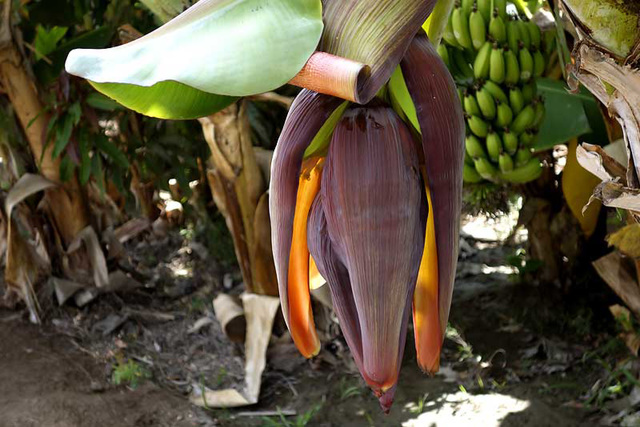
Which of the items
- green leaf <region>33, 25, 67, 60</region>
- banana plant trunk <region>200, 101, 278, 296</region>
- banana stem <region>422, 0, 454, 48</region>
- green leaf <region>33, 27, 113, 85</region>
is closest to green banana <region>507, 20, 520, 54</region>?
banana plant trunk <region>200, 101, 278, 296</region>

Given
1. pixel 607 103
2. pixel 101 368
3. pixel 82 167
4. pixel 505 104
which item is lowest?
pixel 101 368

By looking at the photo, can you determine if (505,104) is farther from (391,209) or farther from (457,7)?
(391,209)

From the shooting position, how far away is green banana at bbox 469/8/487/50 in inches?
41.4

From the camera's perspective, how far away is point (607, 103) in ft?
1.22

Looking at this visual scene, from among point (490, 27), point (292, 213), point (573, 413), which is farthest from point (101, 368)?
point (292, 213)

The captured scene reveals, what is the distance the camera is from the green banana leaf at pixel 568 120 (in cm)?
116

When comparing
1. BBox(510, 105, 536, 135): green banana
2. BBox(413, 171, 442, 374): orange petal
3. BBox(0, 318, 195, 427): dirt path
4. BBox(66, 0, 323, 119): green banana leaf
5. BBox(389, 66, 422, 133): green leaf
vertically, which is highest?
BBox(66, 0, 323, 119): green banana leaf

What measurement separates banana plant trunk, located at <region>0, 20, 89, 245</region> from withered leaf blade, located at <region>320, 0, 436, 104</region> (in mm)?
1415

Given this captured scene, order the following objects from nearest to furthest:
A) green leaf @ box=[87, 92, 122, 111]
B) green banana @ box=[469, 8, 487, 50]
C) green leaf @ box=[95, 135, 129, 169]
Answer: green banana @ box=[469, 8, 487, 50]
green leaf @ box=[87, 92, 122, 111]
green leaf @ box=[95, 135, 129, 169]

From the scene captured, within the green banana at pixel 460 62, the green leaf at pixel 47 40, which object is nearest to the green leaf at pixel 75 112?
the green leaf at pixel 47 40

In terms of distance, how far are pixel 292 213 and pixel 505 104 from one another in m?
0.88

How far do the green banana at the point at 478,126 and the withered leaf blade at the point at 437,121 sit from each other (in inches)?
33.0

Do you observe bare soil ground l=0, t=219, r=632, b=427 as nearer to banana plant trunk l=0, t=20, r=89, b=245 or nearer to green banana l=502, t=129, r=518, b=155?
banana plant trunk l=0, t=20, r=89, b=245

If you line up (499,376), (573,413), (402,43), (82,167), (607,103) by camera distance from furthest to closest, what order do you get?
(82,167)
(499,376)
(573,413)
(607,103)
(402,43)
